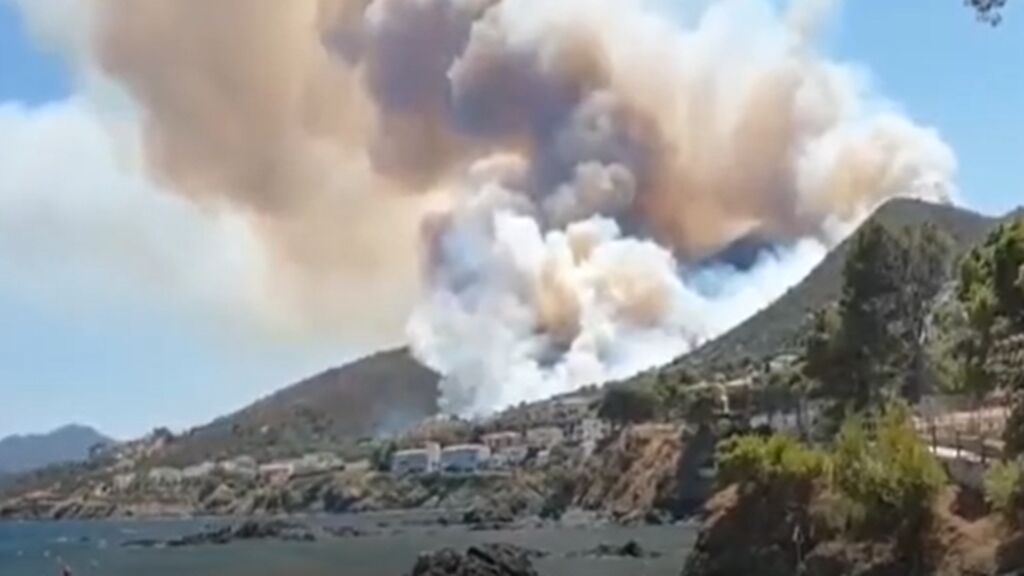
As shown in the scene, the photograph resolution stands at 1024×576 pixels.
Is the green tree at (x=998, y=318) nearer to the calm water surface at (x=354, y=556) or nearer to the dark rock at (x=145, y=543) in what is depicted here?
the calm water surface at (x=354, y=556)

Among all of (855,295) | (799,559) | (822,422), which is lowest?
(799,559)

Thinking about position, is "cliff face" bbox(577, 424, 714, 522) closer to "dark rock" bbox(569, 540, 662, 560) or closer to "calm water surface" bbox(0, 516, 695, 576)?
"calm water surface" bbox(0, 516, 695, 576)

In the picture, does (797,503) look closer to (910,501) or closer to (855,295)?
(910,501)

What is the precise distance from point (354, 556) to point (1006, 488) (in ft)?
217

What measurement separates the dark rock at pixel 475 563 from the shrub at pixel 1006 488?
→ 22.2 metres

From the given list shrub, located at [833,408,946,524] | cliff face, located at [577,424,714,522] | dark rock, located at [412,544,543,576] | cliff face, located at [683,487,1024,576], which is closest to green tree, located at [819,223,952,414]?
cliff face, located at [683,487,1024,576]

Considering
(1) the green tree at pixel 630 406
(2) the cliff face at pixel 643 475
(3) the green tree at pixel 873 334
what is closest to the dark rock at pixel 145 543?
(2) the cliff face at pixel 643 475

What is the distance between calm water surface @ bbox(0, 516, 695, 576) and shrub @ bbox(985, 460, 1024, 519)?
28.9m

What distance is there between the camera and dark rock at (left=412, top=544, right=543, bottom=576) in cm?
6488

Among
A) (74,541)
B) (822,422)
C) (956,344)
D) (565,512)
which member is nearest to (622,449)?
(565,512)

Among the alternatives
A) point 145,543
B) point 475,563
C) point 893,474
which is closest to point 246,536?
point 145,543

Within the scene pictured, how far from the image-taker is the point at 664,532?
404 ft

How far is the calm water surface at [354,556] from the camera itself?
88.8 m

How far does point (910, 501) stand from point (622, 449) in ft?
391
